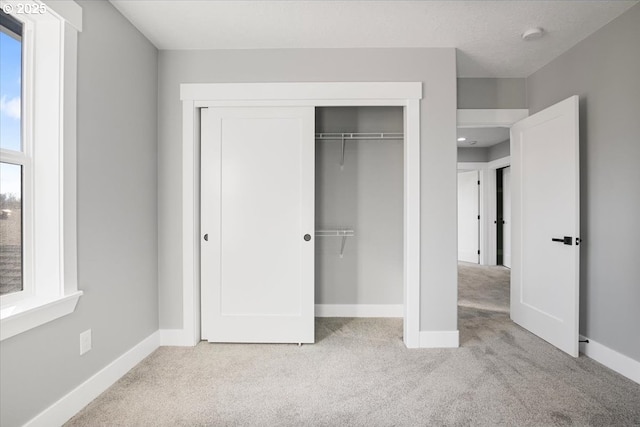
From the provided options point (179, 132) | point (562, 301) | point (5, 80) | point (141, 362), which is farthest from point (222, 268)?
point (562, 301)

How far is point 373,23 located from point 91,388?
2.97 metres

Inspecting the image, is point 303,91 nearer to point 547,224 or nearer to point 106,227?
point 106,227

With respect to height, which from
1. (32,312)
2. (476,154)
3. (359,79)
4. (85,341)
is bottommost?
(85,341)

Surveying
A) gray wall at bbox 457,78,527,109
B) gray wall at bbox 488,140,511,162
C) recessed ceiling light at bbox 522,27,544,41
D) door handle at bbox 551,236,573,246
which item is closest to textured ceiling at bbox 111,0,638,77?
recessed ceiling light at bbox 522,27,544,41

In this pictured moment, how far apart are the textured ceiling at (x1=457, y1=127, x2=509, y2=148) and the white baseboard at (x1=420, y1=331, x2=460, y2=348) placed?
3583 millimetres

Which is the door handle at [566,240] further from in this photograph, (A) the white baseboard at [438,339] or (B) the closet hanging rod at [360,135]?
(B) the closet hanging rod at [360,135]

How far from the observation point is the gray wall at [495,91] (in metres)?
3.21

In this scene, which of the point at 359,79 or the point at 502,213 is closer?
the point at 359,79

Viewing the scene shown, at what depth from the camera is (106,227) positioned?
201 cm

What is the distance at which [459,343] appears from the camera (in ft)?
8.71

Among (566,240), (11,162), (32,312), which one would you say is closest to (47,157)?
(11,162)

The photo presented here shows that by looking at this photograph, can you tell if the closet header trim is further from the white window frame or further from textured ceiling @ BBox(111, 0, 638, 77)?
the white window frame

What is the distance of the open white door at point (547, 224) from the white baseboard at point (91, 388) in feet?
10.7

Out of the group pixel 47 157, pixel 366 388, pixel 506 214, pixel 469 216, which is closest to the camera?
pixel 47 157
